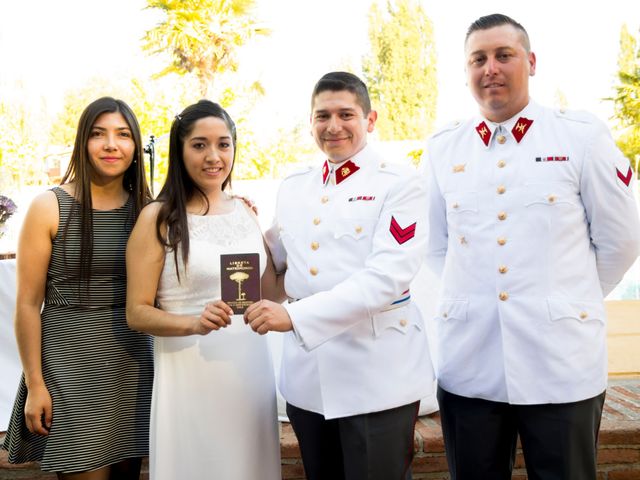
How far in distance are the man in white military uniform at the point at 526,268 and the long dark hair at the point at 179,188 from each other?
79cm

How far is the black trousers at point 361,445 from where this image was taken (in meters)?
1.83

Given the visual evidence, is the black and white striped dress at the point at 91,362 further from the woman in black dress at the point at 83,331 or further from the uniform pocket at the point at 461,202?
the uniform pocket at the point at 461,202

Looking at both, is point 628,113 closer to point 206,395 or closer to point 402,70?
point 402,70

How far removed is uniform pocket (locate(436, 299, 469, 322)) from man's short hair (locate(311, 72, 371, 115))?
63cm

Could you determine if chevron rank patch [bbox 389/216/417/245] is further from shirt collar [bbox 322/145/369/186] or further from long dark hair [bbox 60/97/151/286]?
long dark hair [bbox 60/97/151/286]

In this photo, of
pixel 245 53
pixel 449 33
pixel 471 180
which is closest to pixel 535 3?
pixel 449 33

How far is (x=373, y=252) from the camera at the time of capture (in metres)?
1.89

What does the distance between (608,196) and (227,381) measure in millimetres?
1216

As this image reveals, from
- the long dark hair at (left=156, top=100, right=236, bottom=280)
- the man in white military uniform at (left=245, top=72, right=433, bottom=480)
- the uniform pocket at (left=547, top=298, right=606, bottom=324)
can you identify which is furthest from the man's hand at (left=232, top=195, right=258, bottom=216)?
the uniform pocket at (left=547, top=298, right=606, bottom=324)

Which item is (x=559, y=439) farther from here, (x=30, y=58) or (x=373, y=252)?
(x=30, y=58)

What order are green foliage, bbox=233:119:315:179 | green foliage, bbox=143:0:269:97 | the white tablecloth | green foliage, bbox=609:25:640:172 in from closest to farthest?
1. the white tablecloth
2. green foliage, bbox=233:119:315:179
3. green foliage, bbox=143:0:269:97
4. green foliage, bbox=609:25:640:172

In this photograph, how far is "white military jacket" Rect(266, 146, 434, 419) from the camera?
184cm

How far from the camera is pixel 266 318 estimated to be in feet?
5.93

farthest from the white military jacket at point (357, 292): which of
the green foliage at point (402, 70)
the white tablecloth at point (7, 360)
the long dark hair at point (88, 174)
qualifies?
the green foliage at point (402, 70)
